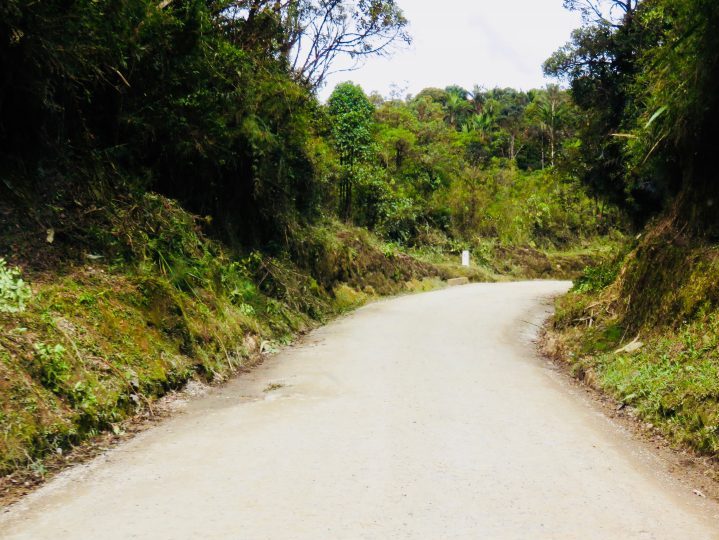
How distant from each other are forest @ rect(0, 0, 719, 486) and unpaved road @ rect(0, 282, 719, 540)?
0.76 meters

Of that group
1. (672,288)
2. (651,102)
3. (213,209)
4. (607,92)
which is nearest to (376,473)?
(672,288)

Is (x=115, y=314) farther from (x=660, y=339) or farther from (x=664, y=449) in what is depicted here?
(x=660, y=339)

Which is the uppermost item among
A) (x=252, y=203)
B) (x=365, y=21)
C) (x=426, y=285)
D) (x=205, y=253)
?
(x=365, y=21)

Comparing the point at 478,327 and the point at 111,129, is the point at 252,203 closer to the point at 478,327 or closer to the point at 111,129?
the point at 111,129

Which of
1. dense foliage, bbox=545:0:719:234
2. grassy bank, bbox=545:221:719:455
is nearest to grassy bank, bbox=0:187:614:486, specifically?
grassy bank, bbox=545:221:719:455

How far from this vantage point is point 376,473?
5.18 metres

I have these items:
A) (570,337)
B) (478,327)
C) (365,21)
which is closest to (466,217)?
(365,21)

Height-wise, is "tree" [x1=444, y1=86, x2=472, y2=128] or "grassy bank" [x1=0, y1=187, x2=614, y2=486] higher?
"tree" [x1=444, y1=86, x2=472, y2=128]

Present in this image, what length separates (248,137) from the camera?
13.4 meters

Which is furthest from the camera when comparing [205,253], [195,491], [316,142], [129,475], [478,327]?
[316,142]

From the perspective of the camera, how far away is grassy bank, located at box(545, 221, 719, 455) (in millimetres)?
6531

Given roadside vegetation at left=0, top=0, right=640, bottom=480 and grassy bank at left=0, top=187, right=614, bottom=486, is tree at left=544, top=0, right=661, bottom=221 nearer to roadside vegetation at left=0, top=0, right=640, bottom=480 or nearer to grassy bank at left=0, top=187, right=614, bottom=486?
roadside vegetation at left=0, top=0, right=640, bottom=480

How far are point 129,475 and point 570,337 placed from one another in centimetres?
881

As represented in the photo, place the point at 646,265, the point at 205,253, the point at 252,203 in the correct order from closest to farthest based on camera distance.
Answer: the point at 646,265
the point at 205,253
the point at 252,203
